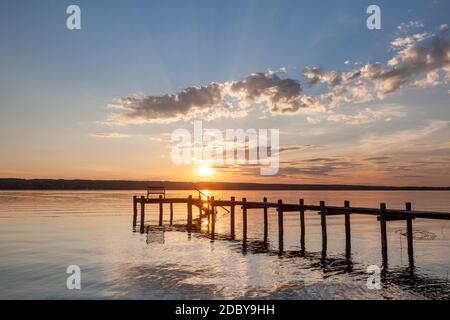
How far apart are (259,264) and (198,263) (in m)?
3.27

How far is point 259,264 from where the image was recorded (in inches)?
864

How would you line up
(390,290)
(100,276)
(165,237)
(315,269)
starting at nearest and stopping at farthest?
(390,290), (100,276), (315,269), (165,237)

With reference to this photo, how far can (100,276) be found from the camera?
61.6 feet

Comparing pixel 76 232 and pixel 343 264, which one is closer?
pixel 343 264
